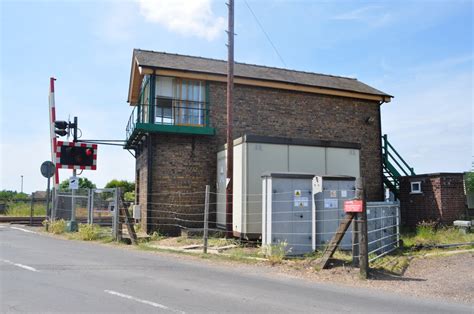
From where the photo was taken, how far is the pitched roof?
1727 centimetres

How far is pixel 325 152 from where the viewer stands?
586 inches

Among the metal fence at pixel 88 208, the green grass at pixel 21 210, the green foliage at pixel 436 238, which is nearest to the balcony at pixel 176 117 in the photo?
the metal fence at pixel 88 208

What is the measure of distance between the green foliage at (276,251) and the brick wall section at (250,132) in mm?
5964

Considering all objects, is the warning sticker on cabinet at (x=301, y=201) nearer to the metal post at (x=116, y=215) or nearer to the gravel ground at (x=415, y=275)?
the gravel ground at (x=415, y=275)

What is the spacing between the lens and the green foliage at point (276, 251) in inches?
390

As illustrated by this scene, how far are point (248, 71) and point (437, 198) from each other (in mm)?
9777

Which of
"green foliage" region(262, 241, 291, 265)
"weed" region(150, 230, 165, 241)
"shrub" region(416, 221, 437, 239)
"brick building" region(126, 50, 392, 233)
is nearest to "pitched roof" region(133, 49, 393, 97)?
"brick building" region(126, 50, 392, 233)

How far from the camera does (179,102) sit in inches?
671

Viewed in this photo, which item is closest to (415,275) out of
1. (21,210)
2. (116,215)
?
(116,215)

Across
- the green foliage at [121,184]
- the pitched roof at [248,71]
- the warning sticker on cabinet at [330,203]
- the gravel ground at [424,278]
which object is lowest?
the gravel ground at [424,278]

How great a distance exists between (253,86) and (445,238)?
31.4 feet

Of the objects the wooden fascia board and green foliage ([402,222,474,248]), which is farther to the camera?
the wooden fascia board

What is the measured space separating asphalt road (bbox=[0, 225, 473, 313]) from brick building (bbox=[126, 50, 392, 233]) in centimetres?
664

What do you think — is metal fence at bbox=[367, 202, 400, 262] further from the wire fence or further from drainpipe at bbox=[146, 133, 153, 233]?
drainpipe at bbox=[146, 133, 153, 233]
